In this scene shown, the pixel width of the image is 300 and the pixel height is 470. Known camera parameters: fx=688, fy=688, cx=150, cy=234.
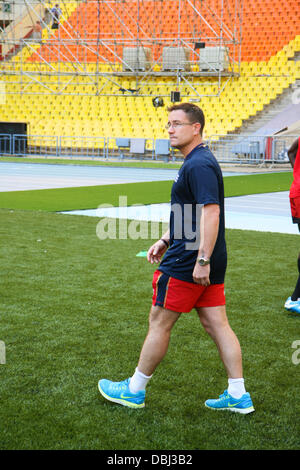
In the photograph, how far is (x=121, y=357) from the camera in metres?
4.79

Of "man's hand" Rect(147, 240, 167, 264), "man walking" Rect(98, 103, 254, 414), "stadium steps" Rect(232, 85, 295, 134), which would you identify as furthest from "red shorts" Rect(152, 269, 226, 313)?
"stadium steps" Rect(232, 85, 295, 134)

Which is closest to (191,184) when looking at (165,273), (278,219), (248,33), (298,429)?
(165,273)

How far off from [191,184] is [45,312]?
262 cm

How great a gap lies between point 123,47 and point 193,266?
31.6m

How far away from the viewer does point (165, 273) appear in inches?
149

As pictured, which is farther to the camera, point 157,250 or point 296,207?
point 296,207

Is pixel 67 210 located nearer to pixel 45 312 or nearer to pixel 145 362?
pixel 45 312

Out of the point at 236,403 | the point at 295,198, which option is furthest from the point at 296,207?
the point at 236,403

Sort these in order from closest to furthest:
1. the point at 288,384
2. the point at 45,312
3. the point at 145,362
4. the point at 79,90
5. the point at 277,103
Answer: the point at 145,362 → the point at 288,384 → the point at 45,312 → the point at 277,103 → the point at 79,90

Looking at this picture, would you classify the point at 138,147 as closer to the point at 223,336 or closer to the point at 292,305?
the point at 292,305

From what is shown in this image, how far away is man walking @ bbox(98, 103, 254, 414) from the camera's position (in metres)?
3.60

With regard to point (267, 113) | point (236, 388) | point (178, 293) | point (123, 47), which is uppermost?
point (123, 47)

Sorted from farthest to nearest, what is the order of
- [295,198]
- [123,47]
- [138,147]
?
1. [123,47]
2. [138,147]
3. [295,198]

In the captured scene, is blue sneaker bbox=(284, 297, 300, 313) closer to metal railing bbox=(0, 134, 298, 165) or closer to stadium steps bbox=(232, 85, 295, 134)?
metal railing bbox=(0, 134, 298, 165)
